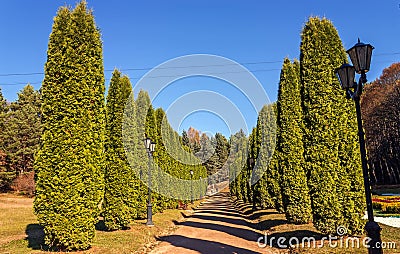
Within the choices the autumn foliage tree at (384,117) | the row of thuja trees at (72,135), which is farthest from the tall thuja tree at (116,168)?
the autumn foliage tree at (384,117)

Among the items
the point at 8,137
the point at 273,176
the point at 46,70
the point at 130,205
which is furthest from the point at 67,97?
the point at 8,137

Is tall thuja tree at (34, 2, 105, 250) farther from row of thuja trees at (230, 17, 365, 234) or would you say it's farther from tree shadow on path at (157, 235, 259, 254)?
row of thuja trees at (230, 17, 365, 234)

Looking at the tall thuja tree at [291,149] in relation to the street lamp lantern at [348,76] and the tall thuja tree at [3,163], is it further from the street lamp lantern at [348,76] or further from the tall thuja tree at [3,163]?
the tall thuja tree at [3,163]

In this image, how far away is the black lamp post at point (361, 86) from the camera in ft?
15.9

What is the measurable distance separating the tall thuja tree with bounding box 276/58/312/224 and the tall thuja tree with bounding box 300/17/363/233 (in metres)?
3.50

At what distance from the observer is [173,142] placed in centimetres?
2720

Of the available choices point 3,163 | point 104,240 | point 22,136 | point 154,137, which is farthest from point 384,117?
point 3,163

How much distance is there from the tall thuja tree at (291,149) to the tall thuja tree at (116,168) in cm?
682

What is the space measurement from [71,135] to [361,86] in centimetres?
698

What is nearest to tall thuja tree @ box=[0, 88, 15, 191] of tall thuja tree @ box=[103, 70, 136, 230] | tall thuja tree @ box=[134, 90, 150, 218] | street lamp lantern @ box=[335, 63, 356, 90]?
tall thuja tree @ box=[134, 90, 150, 218]

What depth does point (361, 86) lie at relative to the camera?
217 inches

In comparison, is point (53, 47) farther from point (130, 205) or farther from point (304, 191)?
point (304, 191)

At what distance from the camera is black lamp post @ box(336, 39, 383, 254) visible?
4852mm

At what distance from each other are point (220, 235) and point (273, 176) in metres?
7.86
